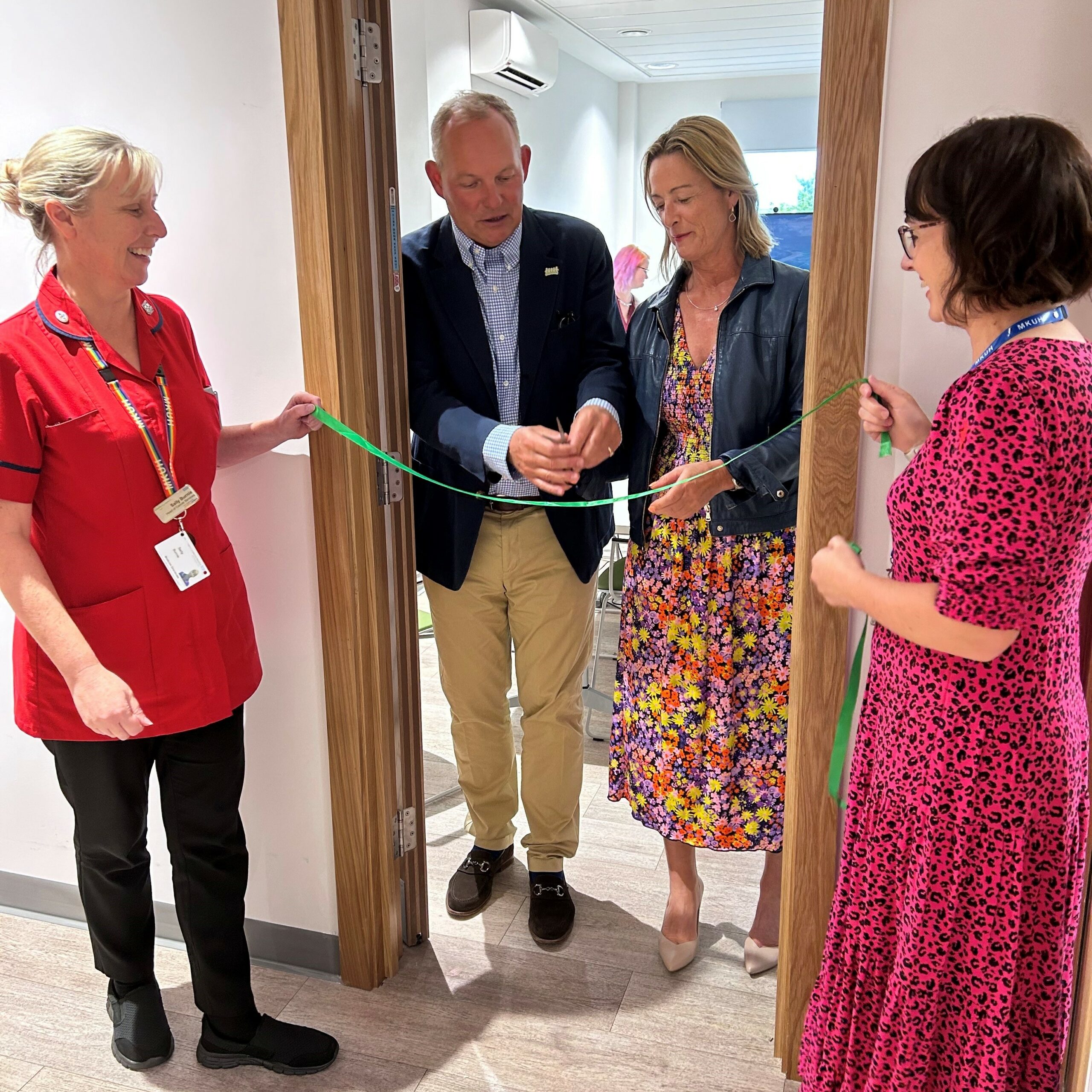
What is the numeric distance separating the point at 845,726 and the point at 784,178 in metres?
7.32

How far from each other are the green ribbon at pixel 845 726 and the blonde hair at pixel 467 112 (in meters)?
1.11

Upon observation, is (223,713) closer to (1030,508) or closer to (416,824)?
(416,824)

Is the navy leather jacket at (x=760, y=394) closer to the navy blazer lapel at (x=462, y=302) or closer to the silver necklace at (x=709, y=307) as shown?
the silver necklace at (x=709, y=307)

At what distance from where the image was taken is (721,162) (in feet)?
6.05

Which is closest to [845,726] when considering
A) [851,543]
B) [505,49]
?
[851,543]

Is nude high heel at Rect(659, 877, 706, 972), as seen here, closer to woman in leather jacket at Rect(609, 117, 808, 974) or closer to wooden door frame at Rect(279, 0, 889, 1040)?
woman in leather jacket at Rect(609, 117, 808, 974)

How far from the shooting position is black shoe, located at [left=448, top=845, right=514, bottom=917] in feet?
7.86

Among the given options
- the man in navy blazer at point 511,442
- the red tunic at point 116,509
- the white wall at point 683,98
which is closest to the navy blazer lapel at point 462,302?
the man in navy blazer at point 511,442

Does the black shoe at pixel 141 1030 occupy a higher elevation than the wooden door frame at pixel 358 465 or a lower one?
lower

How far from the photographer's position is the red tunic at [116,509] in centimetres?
153

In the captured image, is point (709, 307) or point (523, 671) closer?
point (709, 307)

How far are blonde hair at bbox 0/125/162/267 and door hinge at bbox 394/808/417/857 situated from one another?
129 centimetres

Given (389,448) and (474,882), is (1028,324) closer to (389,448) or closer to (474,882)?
(389,448)

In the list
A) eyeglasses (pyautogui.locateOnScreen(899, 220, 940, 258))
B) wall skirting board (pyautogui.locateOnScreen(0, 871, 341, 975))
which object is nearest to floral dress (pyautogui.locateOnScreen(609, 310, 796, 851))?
eyeglasses (pyautogui.locateOnScreen(899, 220, 940, 258))
